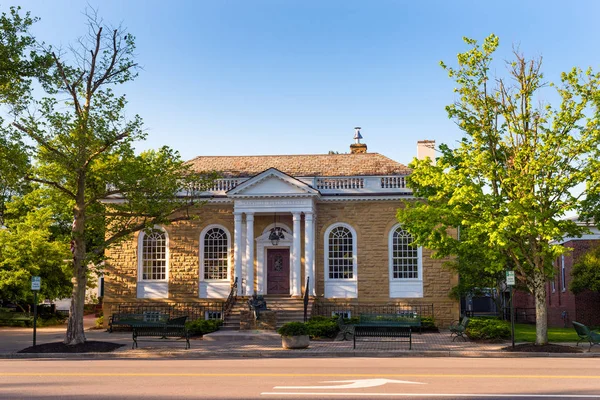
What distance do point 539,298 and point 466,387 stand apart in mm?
10684

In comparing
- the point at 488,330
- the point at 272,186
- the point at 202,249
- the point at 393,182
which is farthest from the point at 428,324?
the point at 202,249

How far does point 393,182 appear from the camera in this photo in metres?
31.2

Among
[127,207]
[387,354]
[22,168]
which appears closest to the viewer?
[387,354]

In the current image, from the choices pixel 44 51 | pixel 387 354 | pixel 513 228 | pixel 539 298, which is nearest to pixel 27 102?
pixel 44 51

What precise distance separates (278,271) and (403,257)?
19.2 ft

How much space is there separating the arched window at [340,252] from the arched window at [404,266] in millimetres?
1837

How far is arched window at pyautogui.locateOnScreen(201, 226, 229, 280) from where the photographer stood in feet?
104

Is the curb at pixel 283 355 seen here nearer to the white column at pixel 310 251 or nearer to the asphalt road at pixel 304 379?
the asphalt road at pixel 304 379

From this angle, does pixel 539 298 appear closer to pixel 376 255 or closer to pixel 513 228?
pixel 513 228

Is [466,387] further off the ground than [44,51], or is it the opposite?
[44,51]

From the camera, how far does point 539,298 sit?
21.5 metres

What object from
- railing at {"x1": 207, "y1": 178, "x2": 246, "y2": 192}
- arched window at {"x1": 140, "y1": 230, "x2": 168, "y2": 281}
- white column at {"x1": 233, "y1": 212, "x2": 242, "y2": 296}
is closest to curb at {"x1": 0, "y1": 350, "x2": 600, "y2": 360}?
white column at {"x1": 233, "y1": 212, "x2": 242, "y2": 296}

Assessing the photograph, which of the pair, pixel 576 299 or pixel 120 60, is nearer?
pixel 120 60

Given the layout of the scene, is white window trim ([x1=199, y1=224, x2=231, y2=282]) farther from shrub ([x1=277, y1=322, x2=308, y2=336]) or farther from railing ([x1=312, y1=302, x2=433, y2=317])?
shrub ([x1=277, y1=322, x2=308, y2=336])
